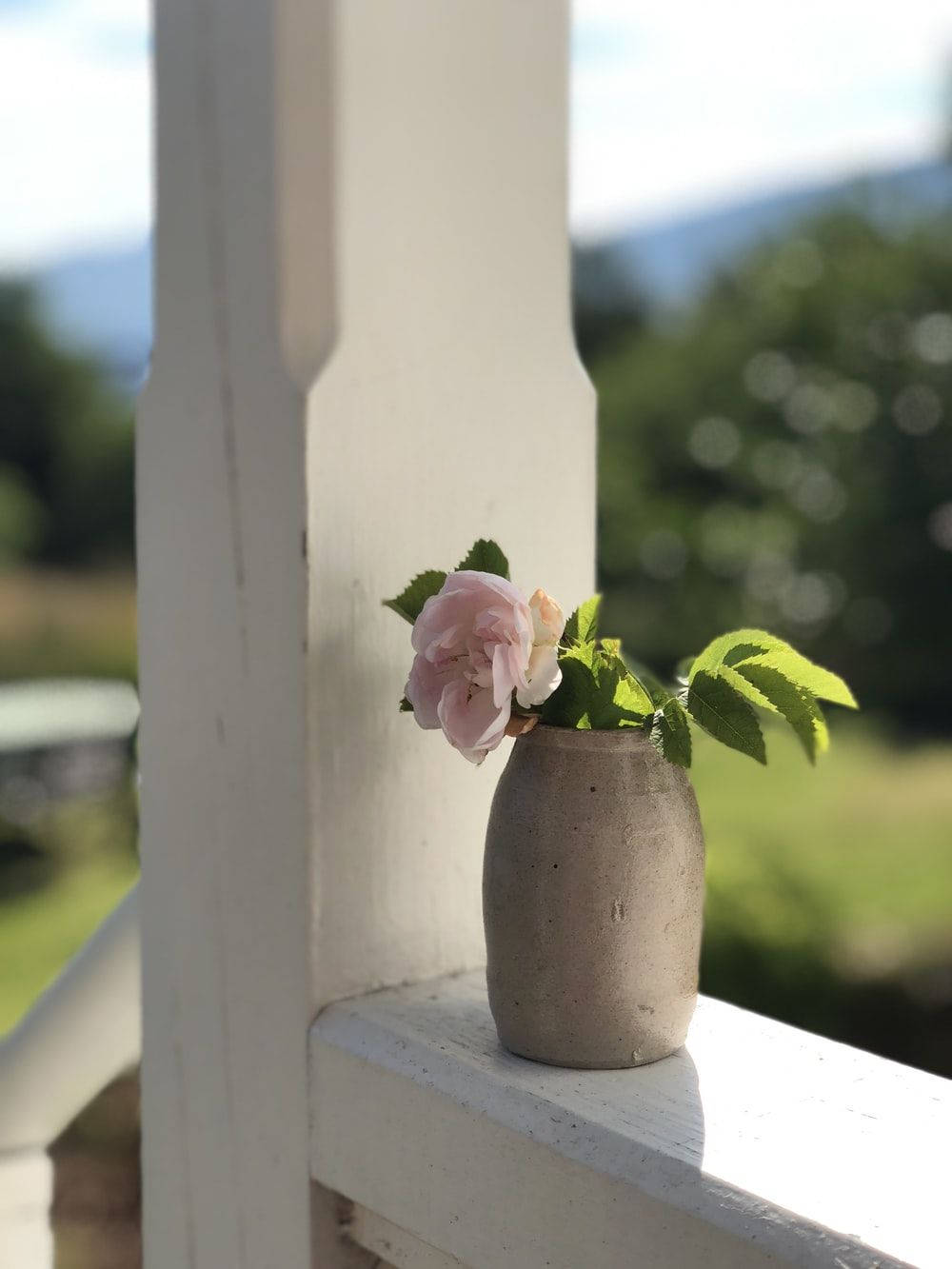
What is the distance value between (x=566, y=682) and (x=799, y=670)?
0.10 m

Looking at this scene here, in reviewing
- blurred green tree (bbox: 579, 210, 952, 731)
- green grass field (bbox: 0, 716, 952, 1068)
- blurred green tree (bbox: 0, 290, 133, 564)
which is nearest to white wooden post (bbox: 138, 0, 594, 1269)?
green grass field (bbox: 0, 716, 952, 1068)

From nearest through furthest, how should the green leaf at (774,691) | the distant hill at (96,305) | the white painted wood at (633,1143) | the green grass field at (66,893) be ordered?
the white painted wood at (633,1143), the green leaf at (774,691), the distant hill at (96,305), the green grass field at (66,893)

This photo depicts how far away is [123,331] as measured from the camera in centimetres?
386

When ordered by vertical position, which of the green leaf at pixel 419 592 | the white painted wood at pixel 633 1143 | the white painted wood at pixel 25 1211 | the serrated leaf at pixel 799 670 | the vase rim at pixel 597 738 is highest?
the green leaf at pixel 419 592

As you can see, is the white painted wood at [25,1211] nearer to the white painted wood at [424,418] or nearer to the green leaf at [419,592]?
the white painted wood at [424,418]

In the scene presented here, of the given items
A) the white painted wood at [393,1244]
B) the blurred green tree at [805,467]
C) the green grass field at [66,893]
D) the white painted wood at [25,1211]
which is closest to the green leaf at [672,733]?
the white painted wood at [393,1244]

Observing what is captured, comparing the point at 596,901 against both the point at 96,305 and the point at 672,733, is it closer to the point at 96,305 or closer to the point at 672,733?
the point at 672,733

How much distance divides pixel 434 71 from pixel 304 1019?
461 millimetres

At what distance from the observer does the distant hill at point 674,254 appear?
338 centimetres

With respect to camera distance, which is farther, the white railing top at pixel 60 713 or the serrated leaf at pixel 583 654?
the white railing top at pixel 60 713

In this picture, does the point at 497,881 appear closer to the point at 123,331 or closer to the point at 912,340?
the point at 912,340

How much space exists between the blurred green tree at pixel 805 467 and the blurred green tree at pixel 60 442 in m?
1.79

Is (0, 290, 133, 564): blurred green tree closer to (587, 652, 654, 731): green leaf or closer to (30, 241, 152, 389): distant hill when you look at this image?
(30, 241, 152, 389): distant hill

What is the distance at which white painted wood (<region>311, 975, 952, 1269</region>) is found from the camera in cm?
42
